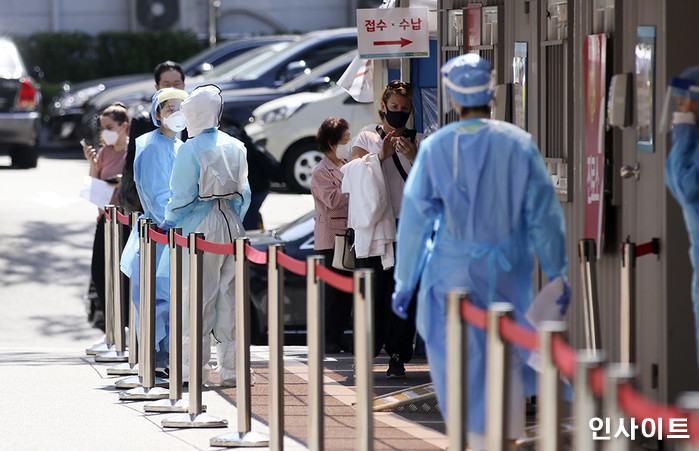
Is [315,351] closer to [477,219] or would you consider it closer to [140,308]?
[477,219]

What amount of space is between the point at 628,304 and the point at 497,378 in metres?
2.15

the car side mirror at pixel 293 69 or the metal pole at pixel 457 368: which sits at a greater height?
the car side mirror at pixel 293 69

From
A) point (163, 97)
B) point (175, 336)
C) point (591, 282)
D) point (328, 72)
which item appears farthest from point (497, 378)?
point (328, 72)

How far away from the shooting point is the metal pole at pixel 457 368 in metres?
4.52

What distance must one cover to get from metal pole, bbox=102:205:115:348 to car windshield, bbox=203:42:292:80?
9.32 meters

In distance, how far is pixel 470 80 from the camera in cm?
533

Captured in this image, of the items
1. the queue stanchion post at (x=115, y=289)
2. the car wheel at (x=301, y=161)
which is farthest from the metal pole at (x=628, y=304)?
the car wheel at (x=301, y=161)

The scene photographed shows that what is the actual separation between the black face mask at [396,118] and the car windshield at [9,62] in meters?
12.5

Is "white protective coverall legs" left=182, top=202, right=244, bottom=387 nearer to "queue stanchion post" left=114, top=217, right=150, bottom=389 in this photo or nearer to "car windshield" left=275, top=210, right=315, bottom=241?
"queue stanchion post" left=114, top=217, right=150, bottom=389

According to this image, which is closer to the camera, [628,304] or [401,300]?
[401,300]

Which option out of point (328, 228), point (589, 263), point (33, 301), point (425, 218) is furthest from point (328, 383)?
point (33, 301)

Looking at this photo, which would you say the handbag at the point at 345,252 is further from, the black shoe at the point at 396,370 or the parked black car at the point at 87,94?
the parked black car at the point at 87,94

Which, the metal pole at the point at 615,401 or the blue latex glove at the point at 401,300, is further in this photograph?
the blue latex glove at the point at 401,300

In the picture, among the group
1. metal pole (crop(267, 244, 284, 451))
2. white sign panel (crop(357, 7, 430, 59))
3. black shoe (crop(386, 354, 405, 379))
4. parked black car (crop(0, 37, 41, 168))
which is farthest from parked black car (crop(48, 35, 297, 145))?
metal pole (crop(267, 244, 284, 451))
